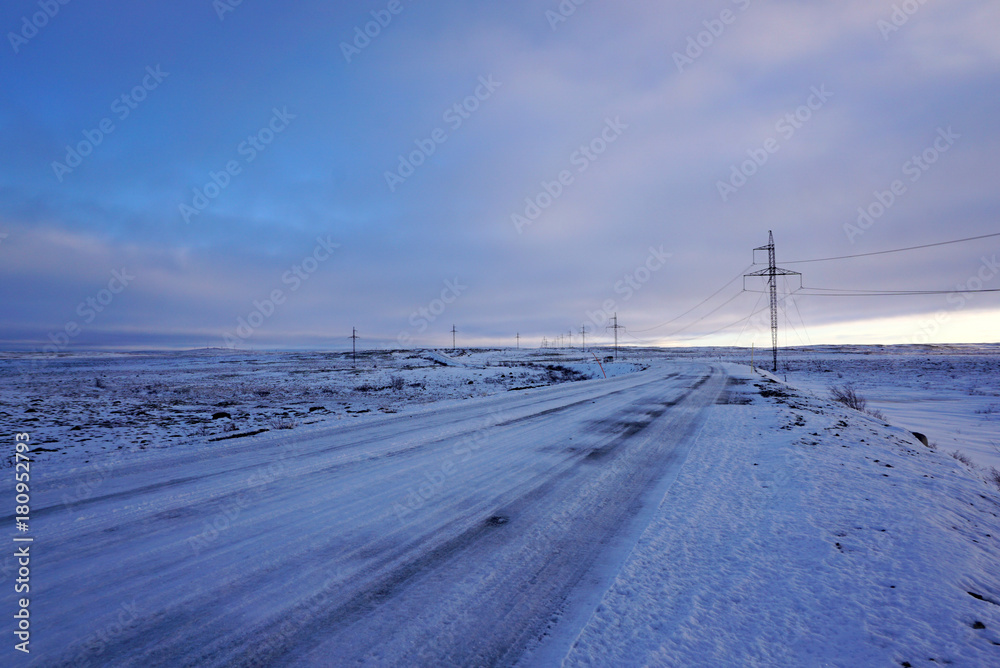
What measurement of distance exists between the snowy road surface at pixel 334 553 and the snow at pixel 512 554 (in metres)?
0.02

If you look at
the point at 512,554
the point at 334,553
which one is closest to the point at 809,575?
the point at 512,554

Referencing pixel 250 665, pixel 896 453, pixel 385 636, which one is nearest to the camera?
pixel 250 665

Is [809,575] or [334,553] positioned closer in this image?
[809,575]

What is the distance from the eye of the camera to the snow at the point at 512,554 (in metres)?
2.64

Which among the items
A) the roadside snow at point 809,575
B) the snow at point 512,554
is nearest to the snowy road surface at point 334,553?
the snow at point 512,554

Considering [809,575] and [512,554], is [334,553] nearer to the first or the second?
[512,554]

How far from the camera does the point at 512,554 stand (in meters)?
3.89

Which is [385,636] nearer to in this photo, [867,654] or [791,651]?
[791,651]

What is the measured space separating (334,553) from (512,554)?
1.61 m

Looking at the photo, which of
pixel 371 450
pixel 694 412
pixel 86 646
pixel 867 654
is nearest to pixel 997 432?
pixel 694 412

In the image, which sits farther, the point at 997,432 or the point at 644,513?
the point at 997,432

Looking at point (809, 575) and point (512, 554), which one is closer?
point (809, 575)

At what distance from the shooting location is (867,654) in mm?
2521

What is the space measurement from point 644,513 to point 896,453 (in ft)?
20.7
